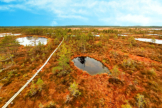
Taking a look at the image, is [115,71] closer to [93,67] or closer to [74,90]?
[93,67]

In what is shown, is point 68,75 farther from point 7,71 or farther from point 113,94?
point 7,71

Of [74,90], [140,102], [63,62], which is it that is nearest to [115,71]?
[140,102]

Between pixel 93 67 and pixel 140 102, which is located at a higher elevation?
pixel 93 67

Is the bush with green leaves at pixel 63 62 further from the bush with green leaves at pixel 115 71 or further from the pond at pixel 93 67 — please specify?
the bush with green leaves at pixel 115 71

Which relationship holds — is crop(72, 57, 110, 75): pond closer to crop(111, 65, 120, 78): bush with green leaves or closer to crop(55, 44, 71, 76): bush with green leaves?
crop(111, 65, 120, 78): bush with green leaves

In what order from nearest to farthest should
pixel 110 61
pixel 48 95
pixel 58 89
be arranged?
pixel 48 95, pixel 58 89, pixel 110 61

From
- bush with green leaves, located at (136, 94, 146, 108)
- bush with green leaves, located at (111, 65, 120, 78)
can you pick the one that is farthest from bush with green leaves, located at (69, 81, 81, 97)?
bush with green leaves, located at (136, 94, 146, 108)

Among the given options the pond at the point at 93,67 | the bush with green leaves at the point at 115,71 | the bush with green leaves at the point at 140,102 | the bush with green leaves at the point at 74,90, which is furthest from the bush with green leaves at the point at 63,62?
the bush with green leaves at the point at 140,102

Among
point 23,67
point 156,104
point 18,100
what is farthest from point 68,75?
point 156,104

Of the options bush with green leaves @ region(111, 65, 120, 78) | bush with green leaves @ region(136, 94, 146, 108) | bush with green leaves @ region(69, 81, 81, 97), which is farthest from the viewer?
bush with green leaves @ region(111, 65, 120, 78)

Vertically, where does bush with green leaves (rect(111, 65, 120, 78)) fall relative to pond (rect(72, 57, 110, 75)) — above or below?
above

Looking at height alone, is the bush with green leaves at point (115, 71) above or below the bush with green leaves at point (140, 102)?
above
